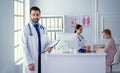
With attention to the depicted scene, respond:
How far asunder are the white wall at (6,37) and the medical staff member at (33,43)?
567 mm

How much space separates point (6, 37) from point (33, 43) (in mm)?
824

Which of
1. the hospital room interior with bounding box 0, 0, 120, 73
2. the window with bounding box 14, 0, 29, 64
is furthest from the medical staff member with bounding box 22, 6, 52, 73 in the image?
the window with bounding box 14, 0, 29, 64

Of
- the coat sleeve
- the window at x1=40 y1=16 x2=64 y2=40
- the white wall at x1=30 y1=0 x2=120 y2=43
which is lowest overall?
the coat sleeve

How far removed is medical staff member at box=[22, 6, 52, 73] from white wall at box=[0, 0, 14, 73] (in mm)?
567

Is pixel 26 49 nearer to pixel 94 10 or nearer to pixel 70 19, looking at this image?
pixel 70 19

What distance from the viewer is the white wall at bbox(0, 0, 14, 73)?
393 cm

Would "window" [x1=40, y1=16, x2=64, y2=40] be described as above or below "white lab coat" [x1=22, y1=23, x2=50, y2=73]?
above

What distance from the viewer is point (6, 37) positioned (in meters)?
4.16

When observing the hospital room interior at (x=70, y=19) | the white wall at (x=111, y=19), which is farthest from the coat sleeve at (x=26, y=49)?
the white wall at (x=111, y=19)

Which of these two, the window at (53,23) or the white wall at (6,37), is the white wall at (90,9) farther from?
the white wall at (6,37)

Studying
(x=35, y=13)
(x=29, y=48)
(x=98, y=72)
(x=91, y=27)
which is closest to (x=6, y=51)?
(x=29, y=48)

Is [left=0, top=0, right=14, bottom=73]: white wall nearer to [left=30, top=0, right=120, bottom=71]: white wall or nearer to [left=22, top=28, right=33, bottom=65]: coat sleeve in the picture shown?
[left=22, top=28, right=33, bottom=65]: coat sleeve

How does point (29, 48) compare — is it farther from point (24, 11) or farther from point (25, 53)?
point (24, 11)

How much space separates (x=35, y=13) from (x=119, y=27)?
162 inches
